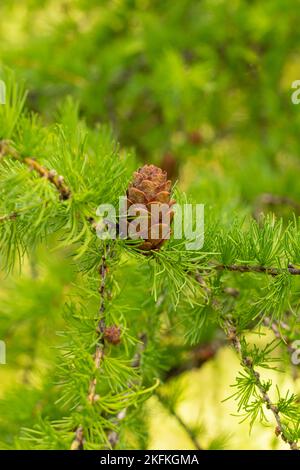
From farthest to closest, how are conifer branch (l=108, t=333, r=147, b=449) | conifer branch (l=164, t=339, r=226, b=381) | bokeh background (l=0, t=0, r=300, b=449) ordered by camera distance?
1. bokeh background (l=0, t=0, r=300, b=449)
2. conifer branch (l=164, t=339, r=226, b=381)
3. conifer branch (l=108, t=333, r=147, b=449)

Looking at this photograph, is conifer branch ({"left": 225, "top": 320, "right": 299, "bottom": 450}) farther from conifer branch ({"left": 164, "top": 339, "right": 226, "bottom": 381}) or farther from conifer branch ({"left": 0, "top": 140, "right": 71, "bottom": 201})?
conifer branch ({"left": 164, "top": 339, "right": 226, "bottom": 381})

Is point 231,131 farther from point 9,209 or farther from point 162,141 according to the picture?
point 9,209

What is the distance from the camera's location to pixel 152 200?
0.51 metres

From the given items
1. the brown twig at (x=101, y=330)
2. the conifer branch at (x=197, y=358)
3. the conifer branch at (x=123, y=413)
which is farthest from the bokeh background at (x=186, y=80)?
the brown twig at (x=101, y=330)

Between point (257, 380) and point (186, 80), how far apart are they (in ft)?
2.51

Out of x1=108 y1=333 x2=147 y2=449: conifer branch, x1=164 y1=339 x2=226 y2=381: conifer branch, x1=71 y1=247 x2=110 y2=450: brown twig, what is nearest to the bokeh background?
x1=164 y1=339 x2=226 y2=381: conifer branch

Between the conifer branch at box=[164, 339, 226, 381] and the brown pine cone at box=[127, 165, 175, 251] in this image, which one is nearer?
the brown pine cone at box=[127, 165, 175, 251]

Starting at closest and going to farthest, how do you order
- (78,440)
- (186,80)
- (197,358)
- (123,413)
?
1. (78,440)
2. (123,413)
3. (197,358)
4. (186,80)

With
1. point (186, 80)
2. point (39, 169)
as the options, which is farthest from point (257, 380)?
point (186, 80)

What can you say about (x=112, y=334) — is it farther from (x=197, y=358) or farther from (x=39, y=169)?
(x=197, y=358)

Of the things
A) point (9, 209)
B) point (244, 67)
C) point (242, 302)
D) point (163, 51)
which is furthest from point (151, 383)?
point (244, 67)

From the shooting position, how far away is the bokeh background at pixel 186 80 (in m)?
1.21

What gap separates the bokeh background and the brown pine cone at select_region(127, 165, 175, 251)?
1.95ft

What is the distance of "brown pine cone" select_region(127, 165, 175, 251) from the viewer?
502 mm
